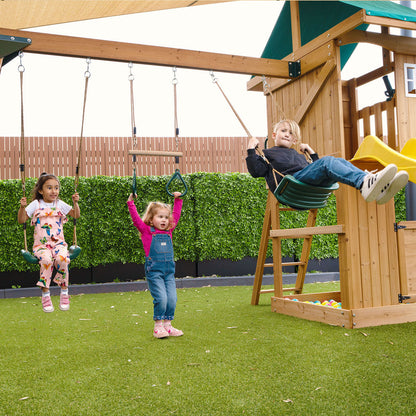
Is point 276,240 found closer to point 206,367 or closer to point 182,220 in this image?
point 206,367

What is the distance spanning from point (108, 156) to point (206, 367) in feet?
41.6

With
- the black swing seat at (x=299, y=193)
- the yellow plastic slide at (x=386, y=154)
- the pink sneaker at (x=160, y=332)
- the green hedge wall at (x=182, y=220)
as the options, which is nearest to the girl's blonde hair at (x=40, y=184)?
the pink sneaker at (x=160, y=332)

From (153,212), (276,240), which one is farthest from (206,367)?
(276,240)

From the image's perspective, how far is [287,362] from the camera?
3455 millimetres

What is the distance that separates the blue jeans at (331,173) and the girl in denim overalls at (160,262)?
125 centimetres

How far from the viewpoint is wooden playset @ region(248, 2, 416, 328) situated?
4918mm

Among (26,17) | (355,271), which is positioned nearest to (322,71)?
(355,271)

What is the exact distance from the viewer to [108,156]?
15.3 metres

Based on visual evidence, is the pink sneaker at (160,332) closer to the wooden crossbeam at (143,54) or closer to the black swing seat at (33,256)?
the black swing seat at (33,256)

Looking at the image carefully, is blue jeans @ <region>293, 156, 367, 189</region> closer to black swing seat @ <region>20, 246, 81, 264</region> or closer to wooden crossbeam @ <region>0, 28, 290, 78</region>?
wooden crossbeam @ <region>0, 28, 290, 78</region>

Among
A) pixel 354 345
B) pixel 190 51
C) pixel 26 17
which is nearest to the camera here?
pixel 354 345

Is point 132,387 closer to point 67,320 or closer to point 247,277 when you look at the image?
point 67,320

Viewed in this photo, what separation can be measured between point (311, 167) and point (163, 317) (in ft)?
6.50

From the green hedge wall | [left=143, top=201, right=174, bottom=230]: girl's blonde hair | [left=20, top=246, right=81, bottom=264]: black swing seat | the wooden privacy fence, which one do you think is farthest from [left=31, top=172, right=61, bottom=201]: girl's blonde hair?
the wooden privacy fence
